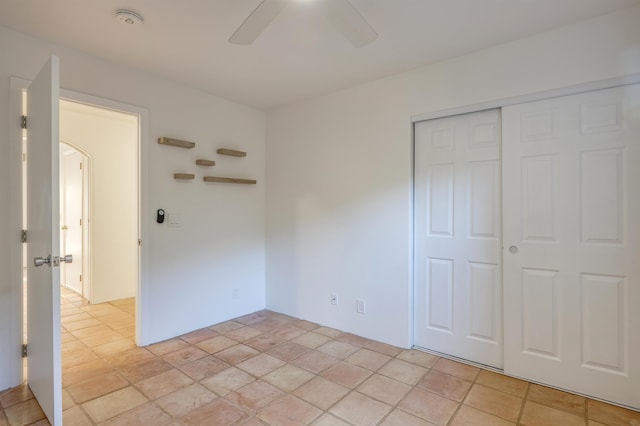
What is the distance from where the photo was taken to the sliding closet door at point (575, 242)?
203 cm

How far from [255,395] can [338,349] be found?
3.06ft

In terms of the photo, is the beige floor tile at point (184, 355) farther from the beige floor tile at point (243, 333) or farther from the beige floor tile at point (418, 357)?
the beige floor tile at point (418, 357)

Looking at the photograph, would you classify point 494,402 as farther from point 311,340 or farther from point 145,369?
point 145,369

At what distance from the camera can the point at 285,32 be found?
88.3 inches

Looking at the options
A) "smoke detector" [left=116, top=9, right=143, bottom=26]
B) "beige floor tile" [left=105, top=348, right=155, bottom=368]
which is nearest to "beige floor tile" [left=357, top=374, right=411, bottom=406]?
"beige floor tile" [left=105, top=348, right=155, bottom=368]

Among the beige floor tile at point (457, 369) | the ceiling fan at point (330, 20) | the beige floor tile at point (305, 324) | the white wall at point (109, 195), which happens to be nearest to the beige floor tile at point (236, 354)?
the beige floor tile at point (305, 324)

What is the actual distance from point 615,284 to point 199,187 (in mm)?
3435

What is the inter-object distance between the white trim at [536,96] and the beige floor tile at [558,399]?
2005 millimetres

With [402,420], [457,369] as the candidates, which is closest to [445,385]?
[457,369]

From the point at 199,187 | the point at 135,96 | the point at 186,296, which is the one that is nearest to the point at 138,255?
the point at 186,296

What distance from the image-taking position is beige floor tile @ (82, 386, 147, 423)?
6.42ft

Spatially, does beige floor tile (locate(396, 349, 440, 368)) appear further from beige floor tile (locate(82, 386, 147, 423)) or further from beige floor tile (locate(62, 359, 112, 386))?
beige floor tile (locate(62, 359, 112, 386))

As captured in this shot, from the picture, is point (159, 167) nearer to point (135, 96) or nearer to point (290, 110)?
point (135, 96)

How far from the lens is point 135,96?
2854 millimetres
